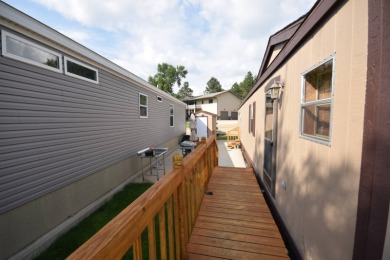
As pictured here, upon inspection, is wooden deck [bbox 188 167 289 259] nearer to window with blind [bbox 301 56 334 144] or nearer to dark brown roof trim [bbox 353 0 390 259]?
dark brown roof trim [bbox 353 0 390 259]

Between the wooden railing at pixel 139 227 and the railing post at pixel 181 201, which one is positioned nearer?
the wooden railing at pixel 139 227

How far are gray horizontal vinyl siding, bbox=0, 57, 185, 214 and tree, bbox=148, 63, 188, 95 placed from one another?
33.9 meters

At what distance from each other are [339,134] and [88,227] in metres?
4.61

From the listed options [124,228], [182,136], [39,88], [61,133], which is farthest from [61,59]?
[182,136]

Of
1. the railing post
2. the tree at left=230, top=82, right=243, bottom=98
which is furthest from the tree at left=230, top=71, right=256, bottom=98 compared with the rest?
the railing post

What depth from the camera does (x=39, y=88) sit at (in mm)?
3141

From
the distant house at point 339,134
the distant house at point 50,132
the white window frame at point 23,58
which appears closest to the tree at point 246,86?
the distant house at point 50,132

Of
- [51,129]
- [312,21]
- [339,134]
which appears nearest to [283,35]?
[312,21]

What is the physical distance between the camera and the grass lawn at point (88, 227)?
9.71ft

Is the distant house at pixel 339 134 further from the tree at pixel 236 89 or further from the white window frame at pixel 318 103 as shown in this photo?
the tree at pixel 236 89

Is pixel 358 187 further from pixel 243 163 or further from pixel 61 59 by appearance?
pixel 243 163

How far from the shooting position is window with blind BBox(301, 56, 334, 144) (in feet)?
5.77

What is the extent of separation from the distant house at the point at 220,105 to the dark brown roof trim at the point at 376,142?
87.5 feet

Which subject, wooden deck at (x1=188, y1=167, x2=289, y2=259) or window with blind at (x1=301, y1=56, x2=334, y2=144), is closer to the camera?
window with blind at (x1=301, y1=56, x2=334, y2=144)
